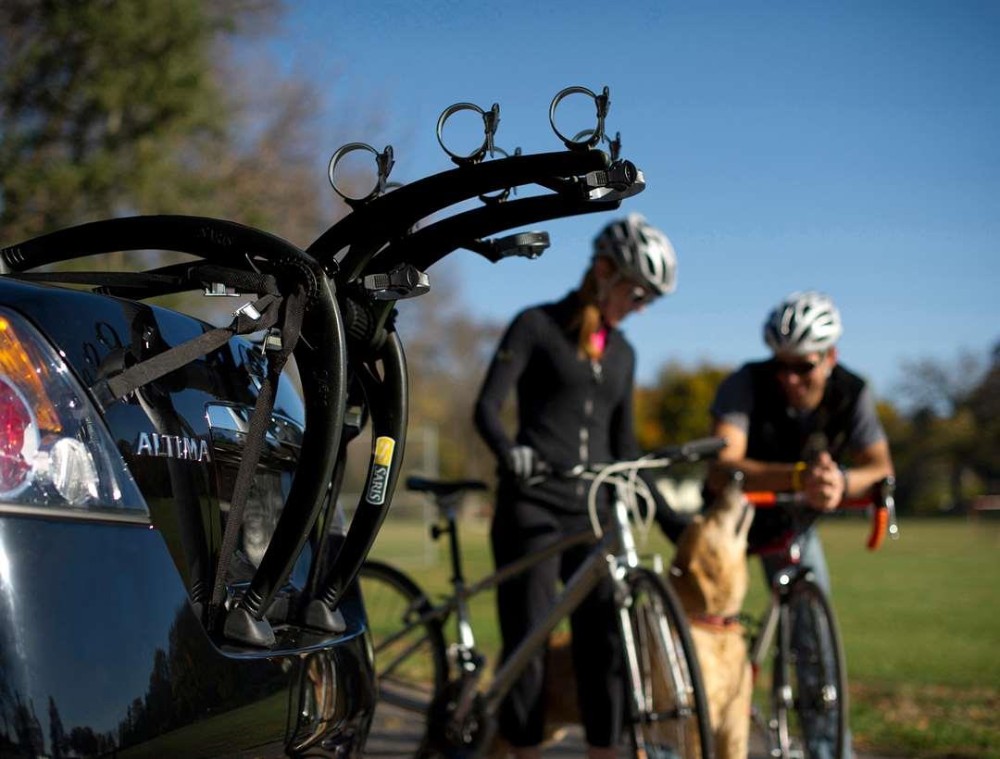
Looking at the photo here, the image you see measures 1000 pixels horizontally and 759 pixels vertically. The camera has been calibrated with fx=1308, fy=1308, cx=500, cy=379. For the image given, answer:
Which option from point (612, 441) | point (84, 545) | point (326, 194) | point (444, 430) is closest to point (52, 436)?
point (84, 545)

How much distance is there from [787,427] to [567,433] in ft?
3.77

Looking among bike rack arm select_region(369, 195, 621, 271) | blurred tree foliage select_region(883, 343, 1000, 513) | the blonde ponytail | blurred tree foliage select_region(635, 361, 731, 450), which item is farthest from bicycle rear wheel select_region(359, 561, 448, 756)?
blurred tree foliage select_region(635, 361, 731, 450)

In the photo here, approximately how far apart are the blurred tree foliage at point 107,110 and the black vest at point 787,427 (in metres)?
11.9

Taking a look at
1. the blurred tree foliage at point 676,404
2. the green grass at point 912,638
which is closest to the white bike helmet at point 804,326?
the green grass at point 912,638

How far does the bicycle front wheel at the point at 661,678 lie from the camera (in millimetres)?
4668

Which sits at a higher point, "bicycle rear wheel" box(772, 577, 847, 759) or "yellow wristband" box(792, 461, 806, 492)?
"yellow wristband" box(792, 461, 806, 492)

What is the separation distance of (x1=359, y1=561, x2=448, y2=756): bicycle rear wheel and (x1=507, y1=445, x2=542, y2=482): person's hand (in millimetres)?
1008

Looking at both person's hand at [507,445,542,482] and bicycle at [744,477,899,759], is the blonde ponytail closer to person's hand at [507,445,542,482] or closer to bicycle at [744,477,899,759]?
person's hand at [507,445,542,482]

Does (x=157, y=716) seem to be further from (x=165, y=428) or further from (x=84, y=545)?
(x=165, y=428)

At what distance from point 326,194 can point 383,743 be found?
23022 mm

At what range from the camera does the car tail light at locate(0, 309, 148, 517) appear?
206 cm

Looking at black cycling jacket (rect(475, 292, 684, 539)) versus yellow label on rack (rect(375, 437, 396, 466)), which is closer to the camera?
yellow label on rack (rect(375, 437, 396, 466))

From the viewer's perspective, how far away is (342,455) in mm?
3244

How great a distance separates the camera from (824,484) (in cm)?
551
